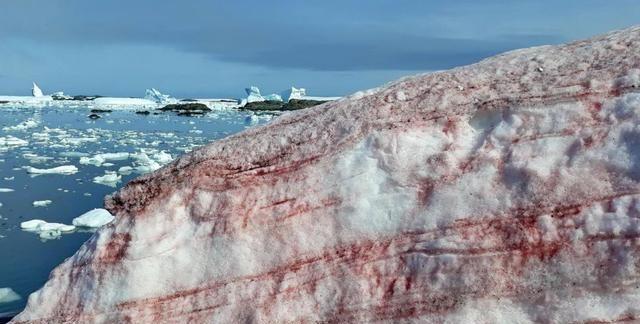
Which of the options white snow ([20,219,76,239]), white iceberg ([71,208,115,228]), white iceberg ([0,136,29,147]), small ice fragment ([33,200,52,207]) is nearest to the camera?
white snow ([20,219,76,239])

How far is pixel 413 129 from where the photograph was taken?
170 inches

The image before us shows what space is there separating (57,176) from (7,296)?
1076 centimetres

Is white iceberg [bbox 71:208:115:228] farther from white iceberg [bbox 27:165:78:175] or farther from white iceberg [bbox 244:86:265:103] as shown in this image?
white iceberg [bbox 244:86:265:103]

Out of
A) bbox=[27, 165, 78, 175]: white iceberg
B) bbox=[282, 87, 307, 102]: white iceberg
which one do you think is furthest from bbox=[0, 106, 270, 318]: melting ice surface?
bbox=[282, 87, 307, 102]: white iceberg

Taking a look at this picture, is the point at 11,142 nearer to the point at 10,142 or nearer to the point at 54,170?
the point at 10,142

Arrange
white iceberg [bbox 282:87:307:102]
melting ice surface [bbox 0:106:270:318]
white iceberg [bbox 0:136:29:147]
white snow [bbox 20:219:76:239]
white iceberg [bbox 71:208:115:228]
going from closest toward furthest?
1. melting ice surface [bbox 0:106:270:318]
2. white snow [bbox 20:219:76:239]
3. white iceberg [bbox 71:208:115:228]
4. white iceberg [bbox 0:136:29:147]
5. white iceberg [bbox 282:87:307:102]

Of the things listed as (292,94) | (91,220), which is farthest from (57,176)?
(292,94)

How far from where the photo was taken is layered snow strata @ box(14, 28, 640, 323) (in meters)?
3.85

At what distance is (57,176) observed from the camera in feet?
62.4

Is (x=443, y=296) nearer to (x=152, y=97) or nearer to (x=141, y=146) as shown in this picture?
(x=141, y=146)

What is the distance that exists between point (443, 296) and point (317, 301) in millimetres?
796

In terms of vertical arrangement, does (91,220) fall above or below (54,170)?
above

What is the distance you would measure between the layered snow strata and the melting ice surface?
7.96ft

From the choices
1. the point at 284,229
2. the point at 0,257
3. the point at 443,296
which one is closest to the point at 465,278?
the point at 443,296
